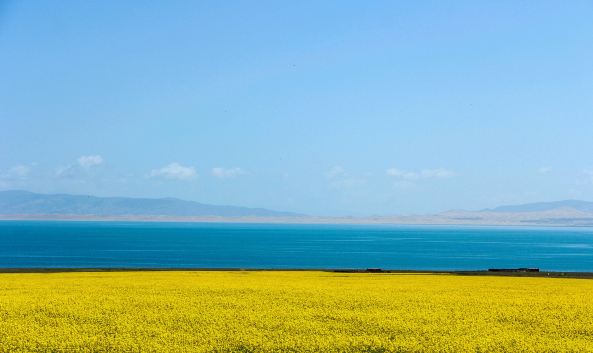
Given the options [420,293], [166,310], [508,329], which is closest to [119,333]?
[166,310]

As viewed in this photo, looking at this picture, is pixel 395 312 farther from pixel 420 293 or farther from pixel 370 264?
pixel 370 264

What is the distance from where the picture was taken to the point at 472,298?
27906 millimetres

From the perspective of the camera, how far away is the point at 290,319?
883 inches

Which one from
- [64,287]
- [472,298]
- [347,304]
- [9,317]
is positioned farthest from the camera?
[64,287]

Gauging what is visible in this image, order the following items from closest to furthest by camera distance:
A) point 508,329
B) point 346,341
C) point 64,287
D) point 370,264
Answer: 1. point 346,341
2. point 508,329
3. point 64,287
4. point 370,264

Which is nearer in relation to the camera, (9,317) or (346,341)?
(346,341)

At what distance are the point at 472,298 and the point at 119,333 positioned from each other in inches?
583

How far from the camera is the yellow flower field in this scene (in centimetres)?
1902

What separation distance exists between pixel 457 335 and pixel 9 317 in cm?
1481

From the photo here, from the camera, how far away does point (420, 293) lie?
29156mm

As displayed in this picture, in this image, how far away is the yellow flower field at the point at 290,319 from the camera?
1902 centimetres

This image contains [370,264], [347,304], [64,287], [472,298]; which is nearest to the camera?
[347,304]

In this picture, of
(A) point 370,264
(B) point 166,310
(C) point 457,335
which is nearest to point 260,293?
(B) point 166,310

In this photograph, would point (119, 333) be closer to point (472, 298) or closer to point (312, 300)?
point (312, 300)
